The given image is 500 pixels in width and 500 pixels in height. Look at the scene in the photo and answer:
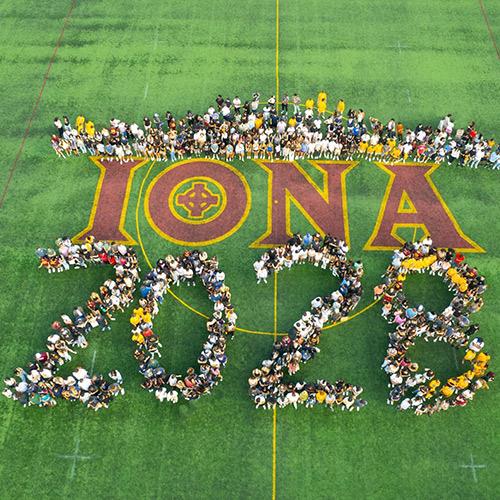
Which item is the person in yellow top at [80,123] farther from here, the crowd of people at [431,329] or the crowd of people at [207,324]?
the crowd of people at [431,329]

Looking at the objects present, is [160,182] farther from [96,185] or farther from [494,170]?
[494,170]

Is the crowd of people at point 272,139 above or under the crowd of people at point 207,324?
above

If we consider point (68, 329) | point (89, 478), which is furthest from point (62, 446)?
point (68, 329)

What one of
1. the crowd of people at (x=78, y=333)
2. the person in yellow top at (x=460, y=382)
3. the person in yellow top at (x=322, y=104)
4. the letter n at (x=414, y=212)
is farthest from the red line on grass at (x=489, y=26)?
the crowd of people at (x=78, y=333)

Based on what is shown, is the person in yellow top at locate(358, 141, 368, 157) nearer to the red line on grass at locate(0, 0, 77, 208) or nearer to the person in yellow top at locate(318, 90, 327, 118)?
the person in yellow top at locate(318, 90, 327, 118)

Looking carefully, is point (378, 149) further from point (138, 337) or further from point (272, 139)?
point (138, 337)

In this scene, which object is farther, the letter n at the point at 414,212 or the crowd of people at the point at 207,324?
the letter n at the point at 414,212

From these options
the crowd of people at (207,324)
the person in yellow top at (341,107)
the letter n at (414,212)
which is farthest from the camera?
the person in yellow top at (341,107)

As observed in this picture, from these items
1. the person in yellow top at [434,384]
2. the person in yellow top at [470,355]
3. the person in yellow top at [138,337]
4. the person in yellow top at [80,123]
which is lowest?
the person in yellow top at [470,355]
